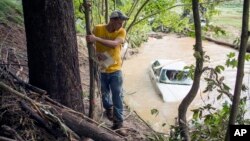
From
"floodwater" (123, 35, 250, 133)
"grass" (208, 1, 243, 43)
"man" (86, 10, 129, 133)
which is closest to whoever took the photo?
"man" (86, 10, 129, 133)

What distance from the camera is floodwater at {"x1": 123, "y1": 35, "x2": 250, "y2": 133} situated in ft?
34.7

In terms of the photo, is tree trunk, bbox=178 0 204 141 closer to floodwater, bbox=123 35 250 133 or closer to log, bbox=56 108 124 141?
floodwater, bbox=123 35 250 133

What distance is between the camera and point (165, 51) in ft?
68.8

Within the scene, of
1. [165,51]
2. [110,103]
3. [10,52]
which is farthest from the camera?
[165,51]

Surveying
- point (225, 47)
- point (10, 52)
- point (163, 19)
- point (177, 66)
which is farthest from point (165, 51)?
point (10, 52)

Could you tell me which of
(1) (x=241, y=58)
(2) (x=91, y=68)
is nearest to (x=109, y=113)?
(2) (x=91, y=68)

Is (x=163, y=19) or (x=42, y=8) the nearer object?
(x=42, y=8)

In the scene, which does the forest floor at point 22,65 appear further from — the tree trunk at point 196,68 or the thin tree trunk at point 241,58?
the thin tree trunk at point 241,58

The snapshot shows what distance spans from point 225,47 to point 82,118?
61.9ft

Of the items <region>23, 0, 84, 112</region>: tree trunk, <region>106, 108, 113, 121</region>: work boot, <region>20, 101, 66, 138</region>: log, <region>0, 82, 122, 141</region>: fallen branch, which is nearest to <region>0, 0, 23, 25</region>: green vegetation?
<region>106, 108, 113, 121</region>: work boot

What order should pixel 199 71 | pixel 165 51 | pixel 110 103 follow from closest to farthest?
pixel 199 71, pixel 110 103, pixel 165 51

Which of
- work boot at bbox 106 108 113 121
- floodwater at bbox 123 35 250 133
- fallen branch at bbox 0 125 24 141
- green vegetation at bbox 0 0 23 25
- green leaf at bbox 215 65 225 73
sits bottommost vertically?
floodwater at bbox 123 35 250 133

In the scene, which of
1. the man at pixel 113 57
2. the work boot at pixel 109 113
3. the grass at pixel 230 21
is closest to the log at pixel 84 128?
the man at pixel 113 57

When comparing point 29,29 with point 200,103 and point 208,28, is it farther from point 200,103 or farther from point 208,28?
point 200,103
